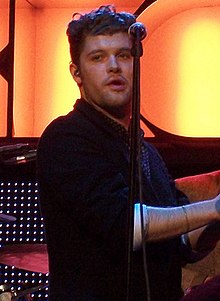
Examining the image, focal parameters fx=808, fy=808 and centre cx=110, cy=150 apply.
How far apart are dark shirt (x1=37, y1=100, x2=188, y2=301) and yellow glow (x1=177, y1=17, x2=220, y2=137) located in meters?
2.43

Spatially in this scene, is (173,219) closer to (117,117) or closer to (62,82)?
(117,117)

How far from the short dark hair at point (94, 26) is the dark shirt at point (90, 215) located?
8.3 inches

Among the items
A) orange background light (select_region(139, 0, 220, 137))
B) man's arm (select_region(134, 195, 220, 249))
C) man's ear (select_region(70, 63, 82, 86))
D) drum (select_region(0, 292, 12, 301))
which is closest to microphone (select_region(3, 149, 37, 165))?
man's ear (select_region(70, 63, 82, 86))

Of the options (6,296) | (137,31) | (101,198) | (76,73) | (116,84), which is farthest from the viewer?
(6,296)

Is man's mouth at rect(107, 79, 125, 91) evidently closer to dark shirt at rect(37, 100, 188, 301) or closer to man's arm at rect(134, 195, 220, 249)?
dark shirt at rect(37, 100, 188, 301)

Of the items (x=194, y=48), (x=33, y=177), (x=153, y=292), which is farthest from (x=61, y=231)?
(x=194, y=48)

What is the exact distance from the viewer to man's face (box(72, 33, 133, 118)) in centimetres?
199

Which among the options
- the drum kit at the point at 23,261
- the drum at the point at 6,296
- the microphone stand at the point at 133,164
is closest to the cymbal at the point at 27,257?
the drum kit at the point at 23,261

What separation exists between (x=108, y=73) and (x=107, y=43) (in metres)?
0.08

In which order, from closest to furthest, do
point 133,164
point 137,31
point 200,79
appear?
1. point 133,164
2. point 137,31
3. point 200,79

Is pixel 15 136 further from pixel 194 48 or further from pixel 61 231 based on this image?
pixel 61 231

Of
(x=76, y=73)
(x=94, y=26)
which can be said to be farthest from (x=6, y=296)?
(x=94, y=26)

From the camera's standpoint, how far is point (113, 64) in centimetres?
200

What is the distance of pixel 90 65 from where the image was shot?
2037 millimetres
